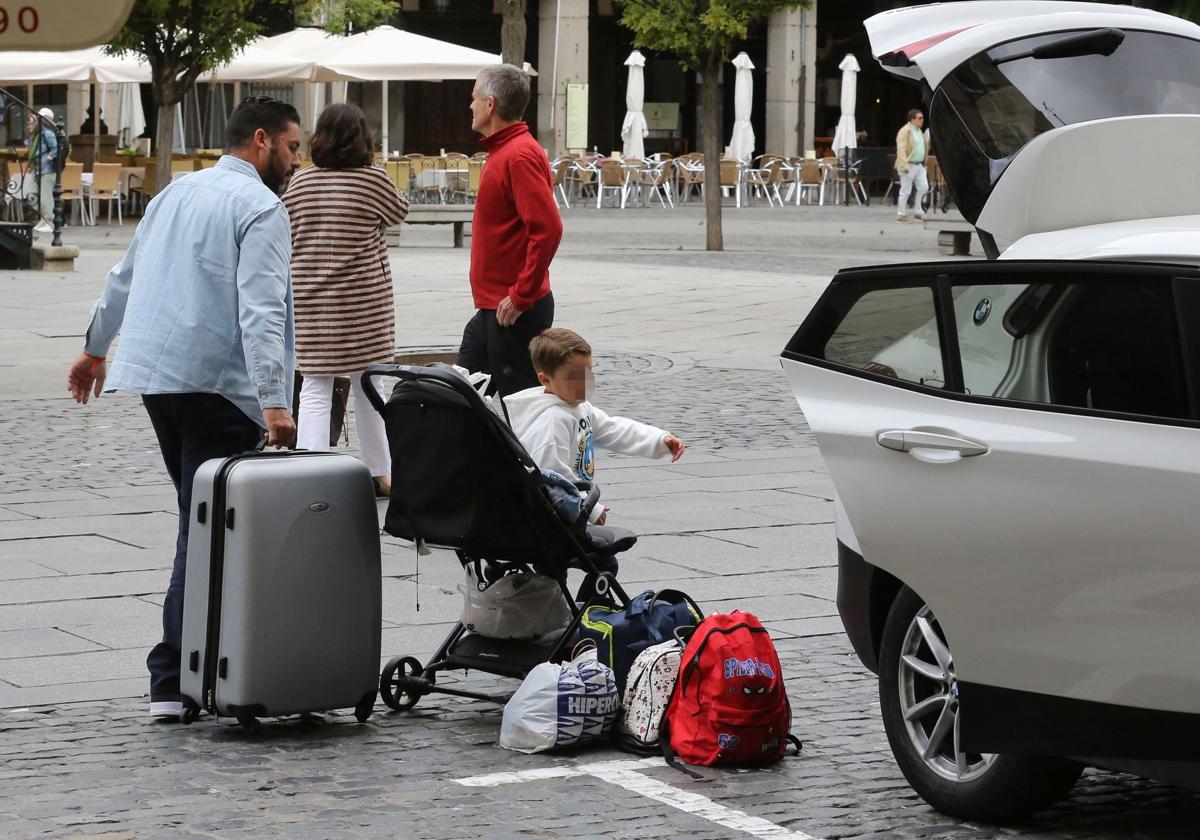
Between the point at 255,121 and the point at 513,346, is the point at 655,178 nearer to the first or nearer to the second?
the point at 513,346

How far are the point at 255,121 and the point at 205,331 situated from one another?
681 mm

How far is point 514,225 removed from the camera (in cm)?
829

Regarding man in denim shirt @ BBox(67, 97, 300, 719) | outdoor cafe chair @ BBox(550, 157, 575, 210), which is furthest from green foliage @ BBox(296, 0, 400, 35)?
man in denim shirt @ BBox(67, 97, 300, 719)

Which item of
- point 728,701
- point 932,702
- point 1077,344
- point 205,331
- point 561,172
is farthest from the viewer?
point 561,172

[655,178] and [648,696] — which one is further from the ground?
[655,178]

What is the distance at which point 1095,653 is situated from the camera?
13.9 ft

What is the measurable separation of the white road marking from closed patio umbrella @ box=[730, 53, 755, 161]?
120 feet

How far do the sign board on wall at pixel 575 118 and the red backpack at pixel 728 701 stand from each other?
37929 mm

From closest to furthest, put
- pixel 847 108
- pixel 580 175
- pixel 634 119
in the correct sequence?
pixel 580 175 → pixel 634 119 → pixel 847 108

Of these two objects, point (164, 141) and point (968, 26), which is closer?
point (968, 26)

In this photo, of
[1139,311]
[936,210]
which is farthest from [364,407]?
[936,210]

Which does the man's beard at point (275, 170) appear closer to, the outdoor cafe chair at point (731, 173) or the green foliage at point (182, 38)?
the green foliage at point (182, 38)

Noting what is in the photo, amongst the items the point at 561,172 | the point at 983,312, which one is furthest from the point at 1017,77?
the point at 561,172

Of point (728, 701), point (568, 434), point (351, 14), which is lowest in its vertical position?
point (728, 701)
